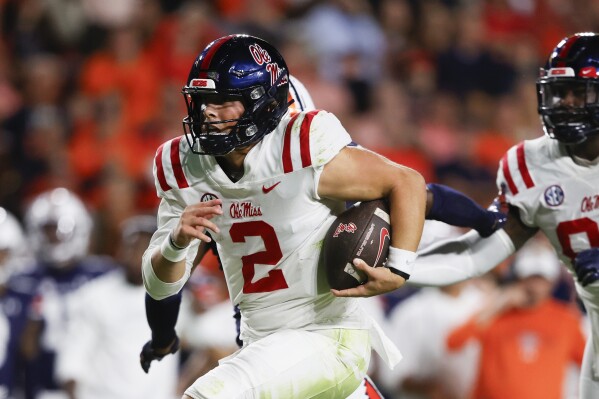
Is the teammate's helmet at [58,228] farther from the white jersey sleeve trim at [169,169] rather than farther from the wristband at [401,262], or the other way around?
the wristband at [401,262]

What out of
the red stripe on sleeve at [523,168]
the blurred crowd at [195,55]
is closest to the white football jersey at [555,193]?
the red stripe on sleeve at [523,168]

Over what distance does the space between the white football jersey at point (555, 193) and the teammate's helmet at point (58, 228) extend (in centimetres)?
341

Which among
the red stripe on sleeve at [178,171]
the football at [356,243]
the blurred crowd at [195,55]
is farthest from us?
the blurred crowd at [195,55]

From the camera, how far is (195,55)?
29.3ft

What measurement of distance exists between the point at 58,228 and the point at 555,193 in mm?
3759

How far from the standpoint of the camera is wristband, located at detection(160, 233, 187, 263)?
3.76 metres

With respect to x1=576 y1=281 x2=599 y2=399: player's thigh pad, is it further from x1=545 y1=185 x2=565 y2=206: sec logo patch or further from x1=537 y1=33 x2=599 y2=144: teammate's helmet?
x1=537 y1=33 x2=599 y2=144: teammate's helmet

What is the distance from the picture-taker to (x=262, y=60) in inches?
152

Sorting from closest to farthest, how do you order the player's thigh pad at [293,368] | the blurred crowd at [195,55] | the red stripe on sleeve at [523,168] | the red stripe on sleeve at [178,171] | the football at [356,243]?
1. the player's thigh pad at [293,368]
2. the football at [356,243]
3. the red stripe on sleeve at [178,171]
4. the red stripe on sleeve at [523,168]
5. the blurred crowd at [195,55]

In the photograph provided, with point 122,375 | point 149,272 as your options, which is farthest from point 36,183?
point 149,272

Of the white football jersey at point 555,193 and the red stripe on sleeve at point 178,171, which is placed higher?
the red stripe on sleeve at point 178,171

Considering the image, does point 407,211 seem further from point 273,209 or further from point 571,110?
point 571,110

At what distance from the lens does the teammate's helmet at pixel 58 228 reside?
278 inches

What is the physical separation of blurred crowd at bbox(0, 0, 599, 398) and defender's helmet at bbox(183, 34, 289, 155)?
3845 mm
